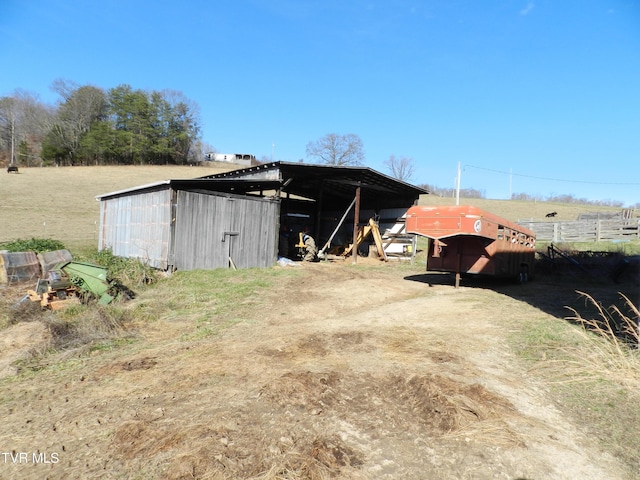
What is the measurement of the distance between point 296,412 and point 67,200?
41.7 meters

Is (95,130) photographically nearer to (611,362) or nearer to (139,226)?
(139,226)

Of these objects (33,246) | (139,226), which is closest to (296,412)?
(139,226)

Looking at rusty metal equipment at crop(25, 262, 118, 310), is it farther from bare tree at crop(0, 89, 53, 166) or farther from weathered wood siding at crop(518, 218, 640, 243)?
bare tree at crop(0, 89, 53, 166)

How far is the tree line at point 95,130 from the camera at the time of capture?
61312mm

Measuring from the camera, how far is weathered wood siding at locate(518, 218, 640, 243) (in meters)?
22.4

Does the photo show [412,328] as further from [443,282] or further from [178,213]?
[178,213]

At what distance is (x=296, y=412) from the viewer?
3697 millimetres

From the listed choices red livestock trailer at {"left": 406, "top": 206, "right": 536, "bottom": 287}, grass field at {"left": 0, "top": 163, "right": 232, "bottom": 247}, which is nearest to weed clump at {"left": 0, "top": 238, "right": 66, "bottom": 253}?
grass field at {"left": 0, "top": 163, "right": 232, "bottom": 247}

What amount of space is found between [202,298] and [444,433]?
25.1 feet

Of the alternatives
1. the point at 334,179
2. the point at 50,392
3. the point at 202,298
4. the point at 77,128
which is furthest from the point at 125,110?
the point at 50,392

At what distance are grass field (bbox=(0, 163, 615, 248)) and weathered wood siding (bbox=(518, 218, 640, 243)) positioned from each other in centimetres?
1751

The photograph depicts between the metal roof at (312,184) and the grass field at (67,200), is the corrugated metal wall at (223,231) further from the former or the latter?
the grass field at (67,200)

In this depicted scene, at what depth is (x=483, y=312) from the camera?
8344 millimetres

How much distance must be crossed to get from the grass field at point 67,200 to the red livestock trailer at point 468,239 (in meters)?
19.3
